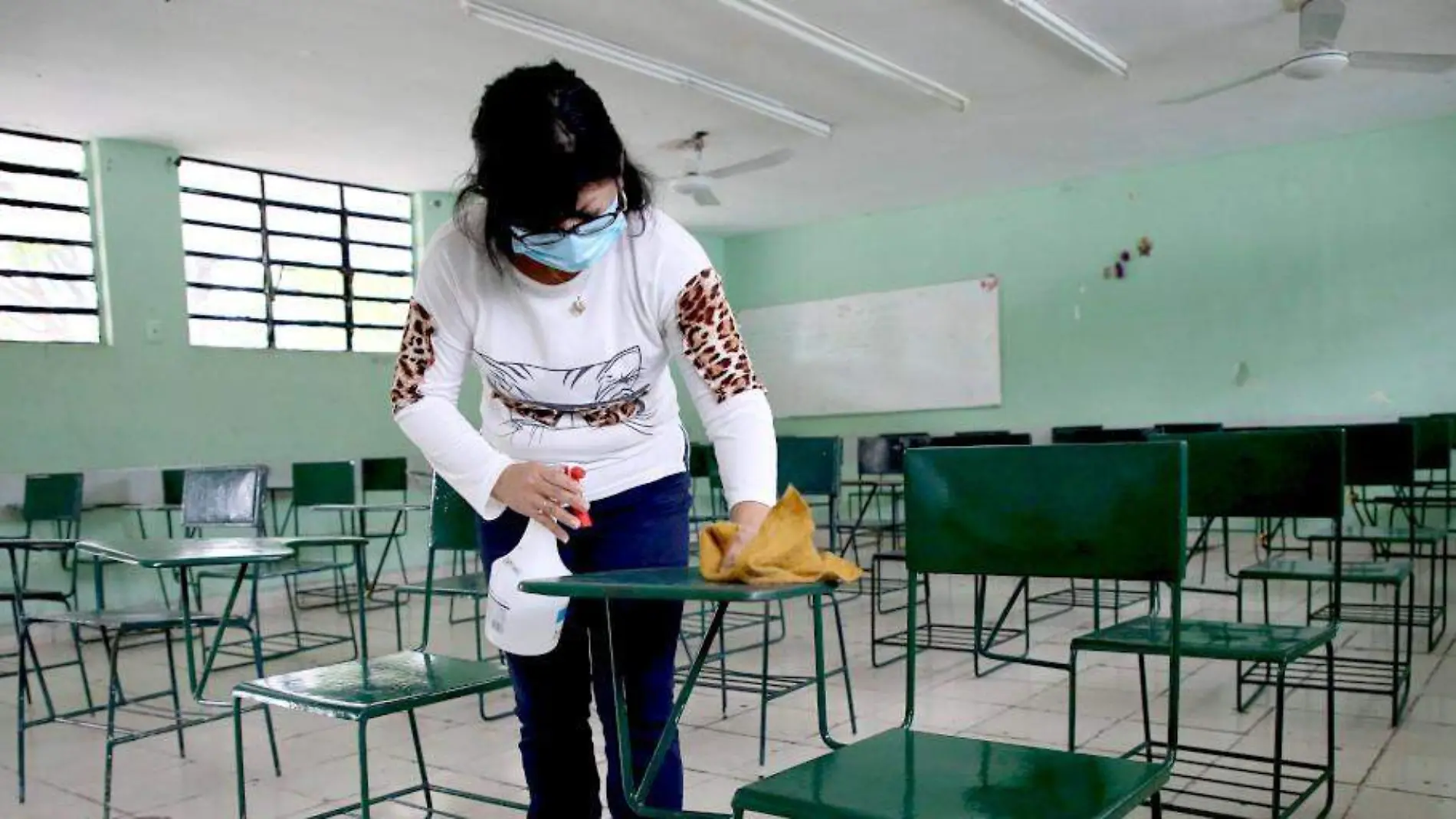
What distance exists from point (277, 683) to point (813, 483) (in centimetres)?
245

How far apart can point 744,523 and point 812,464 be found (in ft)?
9.40

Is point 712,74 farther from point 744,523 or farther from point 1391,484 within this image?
point 744,523

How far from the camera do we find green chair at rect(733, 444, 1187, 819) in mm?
1100

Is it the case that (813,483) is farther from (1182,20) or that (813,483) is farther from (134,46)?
(134,46)

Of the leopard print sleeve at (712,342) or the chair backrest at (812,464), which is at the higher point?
the leopard print sleeve at (712,342)

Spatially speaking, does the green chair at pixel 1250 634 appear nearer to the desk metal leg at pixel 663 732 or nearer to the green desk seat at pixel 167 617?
the desk metal leg at pixel 663 732

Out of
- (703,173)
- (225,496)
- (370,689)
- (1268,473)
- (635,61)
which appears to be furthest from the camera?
(703,173)

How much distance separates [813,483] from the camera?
402 cm

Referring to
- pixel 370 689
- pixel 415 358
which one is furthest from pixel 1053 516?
pixel 370 689

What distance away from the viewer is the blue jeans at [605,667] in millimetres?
1304

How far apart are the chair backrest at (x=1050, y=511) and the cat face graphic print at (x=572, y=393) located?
526mm

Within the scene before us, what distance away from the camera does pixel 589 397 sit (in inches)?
50.4

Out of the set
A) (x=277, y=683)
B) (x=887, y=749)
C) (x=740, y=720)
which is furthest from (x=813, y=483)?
(x=887, y=749)

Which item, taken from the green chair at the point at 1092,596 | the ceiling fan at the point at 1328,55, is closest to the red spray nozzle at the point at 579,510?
the green chair at the point at 1092,596
